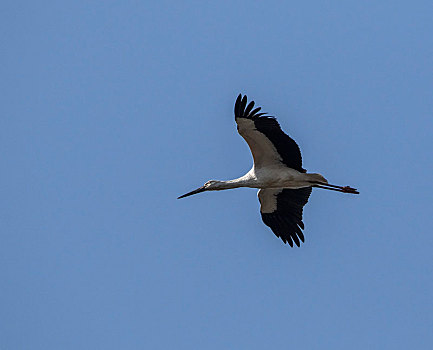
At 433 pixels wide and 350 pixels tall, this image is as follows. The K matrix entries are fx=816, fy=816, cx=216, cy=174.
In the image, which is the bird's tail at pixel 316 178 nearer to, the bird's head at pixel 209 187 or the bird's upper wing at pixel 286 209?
the bird's upper wing at pixel 286 209

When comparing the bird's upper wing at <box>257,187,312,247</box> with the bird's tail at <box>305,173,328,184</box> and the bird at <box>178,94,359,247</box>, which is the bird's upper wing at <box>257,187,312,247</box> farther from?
the bird's tail at <box>305,173,328,184</box>

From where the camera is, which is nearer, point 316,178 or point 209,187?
point 316,178

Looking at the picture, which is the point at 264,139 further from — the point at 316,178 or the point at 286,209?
the point at 286,209

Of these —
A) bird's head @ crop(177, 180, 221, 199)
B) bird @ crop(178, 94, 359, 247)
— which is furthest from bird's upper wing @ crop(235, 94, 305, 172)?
bird's head @ crop(177, 180, 221, 199)

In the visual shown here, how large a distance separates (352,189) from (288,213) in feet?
4.42

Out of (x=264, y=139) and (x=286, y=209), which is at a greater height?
(x=264, y=139)

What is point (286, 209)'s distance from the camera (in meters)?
16.1

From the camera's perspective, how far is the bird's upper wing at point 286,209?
16.0m

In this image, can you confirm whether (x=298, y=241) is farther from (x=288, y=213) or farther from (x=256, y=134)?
(x=256, y=134)

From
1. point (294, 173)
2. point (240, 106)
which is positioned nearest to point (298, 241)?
point (294, 173)

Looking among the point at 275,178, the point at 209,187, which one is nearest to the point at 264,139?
the point at 275,178

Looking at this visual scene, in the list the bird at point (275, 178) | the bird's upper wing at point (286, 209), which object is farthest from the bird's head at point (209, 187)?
the bird's upper wing at point (286, 209)

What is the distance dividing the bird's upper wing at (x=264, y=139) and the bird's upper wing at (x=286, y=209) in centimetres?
98

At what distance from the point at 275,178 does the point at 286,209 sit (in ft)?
3.91
